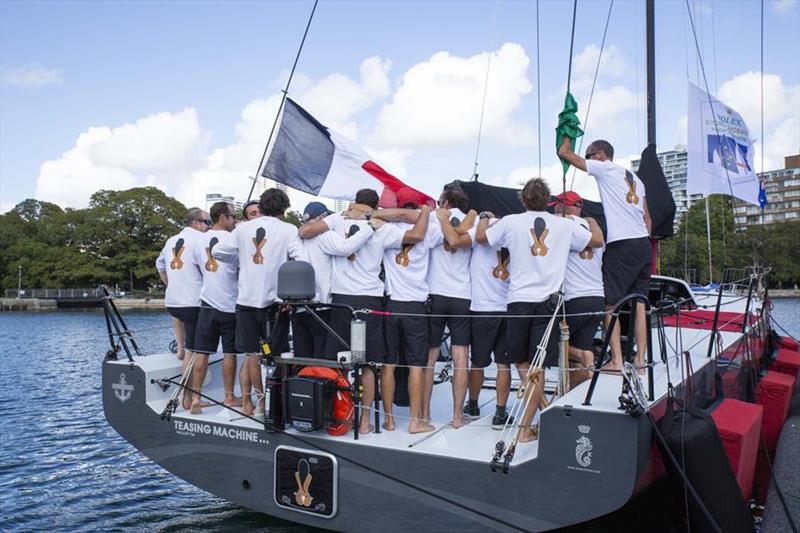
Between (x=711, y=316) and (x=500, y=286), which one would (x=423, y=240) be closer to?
(x=500, y=286)

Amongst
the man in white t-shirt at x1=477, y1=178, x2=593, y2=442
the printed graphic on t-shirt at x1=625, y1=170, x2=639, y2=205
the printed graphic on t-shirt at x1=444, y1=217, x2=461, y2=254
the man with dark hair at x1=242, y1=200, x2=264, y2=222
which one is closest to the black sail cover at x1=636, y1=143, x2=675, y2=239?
the printed graphic on t-shirt at x1=625, y1=170, x2=639, y2=205

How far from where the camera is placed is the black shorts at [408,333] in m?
5.36

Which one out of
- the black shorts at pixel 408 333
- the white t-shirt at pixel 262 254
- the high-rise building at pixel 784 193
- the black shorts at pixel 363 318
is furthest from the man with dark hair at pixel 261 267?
the high-rise building at pixel 784 193

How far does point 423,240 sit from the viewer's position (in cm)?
544

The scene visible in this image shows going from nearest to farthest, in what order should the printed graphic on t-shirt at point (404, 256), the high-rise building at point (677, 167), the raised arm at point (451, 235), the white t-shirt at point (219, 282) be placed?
the raised arm at point (451, 235)
the printed graphic on t-shirt at point (404, 256)
the white t-shirt at point (219, 282)
the high-rise building at point (677, 167)

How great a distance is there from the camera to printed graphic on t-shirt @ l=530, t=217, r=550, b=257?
5.03m

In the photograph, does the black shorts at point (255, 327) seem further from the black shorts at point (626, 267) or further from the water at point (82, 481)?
the black shorts at point (626, 267)

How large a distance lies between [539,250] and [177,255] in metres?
3.53

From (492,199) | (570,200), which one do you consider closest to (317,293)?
(570,200)

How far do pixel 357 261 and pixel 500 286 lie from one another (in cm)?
117

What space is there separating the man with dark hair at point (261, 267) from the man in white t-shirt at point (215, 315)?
0.88 ft

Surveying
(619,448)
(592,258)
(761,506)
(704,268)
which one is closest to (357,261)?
(592,258)

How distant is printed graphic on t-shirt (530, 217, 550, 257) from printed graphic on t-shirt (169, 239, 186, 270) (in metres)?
3.39

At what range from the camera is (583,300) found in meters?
5.27
